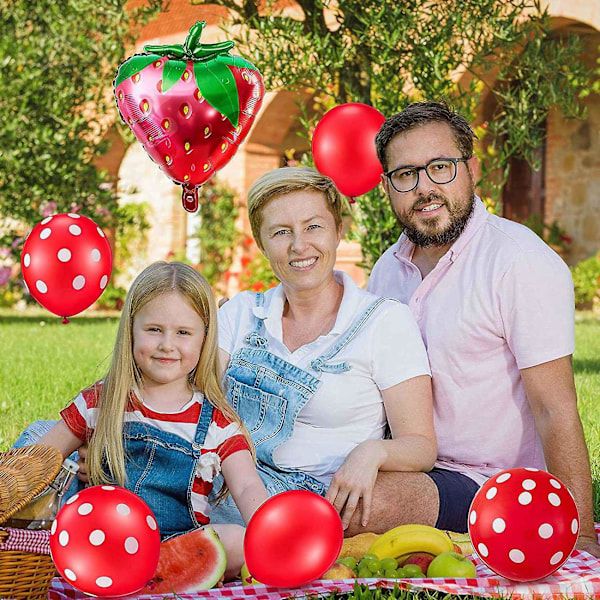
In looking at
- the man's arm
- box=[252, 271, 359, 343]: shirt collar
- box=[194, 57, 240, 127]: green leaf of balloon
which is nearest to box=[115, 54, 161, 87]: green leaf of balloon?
box=[194, 57, 240, 127]: green leaf of balloon

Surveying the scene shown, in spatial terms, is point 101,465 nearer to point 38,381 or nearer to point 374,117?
point 374,117

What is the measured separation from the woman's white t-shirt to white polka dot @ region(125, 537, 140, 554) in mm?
782

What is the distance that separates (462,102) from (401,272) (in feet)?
9.18

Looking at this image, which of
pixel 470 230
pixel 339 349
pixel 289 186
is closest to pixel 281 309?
pixel 339 349

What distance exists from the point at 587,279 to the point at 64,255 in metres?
9.80

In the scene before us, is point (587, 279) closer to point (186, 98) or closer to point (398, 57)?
point (398, 57)

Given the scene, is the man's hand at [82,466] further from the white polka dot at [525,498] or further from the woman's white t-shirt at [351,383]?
the white polka dot at [525,498]

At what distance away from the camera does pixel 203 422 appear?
284 cm

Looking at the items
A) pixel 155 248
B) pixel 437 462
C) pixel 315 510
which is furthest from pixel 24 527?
pixel 155 248

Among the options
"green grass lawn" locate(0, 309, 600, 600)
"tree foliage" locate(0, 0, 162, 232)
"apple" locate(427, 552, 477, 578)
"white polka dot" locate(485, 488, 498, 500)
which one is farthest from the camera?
"tree foliage" locate(0, 0, 162, 232)

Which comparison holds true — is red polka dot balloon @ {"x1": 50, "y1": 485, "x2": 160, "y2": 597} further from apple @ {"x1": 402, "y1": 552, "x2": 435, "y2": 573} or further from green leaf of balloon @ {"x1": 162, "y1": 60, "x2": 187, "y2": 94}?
green leaf of balloon @ {"x1": 162, "y1": 60, "x2": 187, "y2": 94}

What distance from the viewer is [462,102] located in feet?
19.1

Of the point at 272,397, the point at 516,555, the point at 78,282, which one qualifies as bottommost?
the point at 516,555

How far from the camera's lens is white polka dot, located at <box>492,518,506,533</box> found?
2.31 metres
